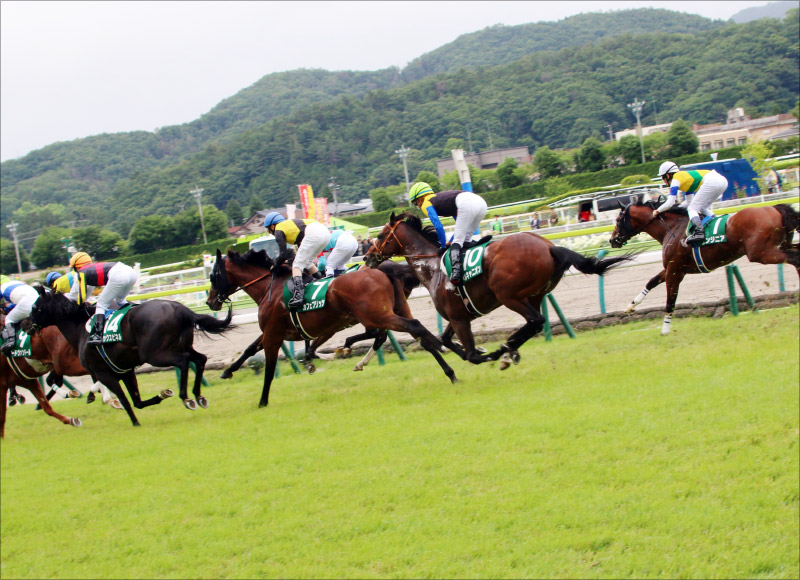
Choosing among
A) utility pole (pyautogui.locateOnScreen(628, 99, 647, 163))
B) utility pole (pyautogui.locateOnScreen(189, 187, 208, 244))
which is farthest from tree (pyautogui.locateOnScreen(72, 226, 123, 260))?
utility pole (pyautogui.locateOnScreen(628, 99, 647, 163))

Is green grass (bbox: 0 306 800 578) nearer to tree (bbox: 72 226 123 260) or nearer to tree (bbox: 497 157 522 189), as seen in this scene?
tree (bbox: 72 226 123 260)

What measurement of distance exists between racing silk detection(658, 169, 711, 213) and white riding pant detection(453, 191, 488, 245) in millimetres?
1132

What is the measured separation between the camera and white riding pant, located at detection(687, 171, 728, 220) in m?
3.29

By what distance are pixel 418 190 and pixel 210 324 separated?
20.6ft

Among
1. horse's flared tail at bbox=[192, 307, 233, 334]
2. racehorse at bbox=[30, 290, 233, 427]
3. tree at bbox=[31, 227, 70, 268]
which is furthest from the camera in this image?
horse's flared tail at bbox=[192, 307, 233, 334]

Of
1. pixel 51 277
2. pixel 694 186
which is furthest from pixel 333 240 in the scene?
pixel 694 186

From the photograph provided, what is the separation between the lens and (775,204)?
3.62 metres

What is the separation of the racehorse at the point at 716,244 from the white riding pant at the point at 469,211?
85 cm

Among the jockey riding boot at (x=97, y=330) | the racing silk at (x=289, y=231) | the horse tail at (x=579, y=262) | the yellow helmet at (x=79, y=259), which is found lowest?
the jockey riding boot at (x=97, y=330)

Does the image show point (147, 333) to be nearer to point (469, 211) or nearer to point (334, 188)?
point (334, 188)

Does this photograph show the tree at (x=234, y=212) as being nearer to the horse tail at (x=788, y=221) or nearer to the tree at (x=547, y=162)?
the tree at (x=547, y=162)

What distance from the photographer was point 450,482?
67.0 ft

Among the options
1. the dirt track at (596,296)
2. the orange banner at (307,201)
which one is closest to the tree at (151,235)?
the orange banner at (307,201)

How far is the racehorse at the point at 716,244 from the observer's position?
11.6 feet
